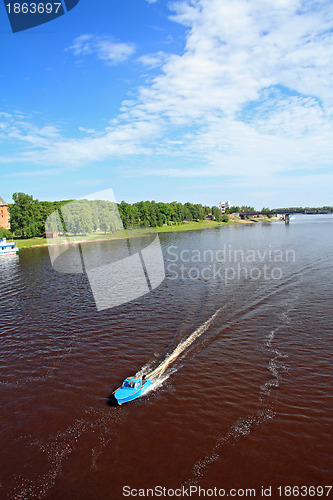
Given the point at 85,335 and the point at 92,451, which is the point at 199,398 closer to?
the point at 92,451

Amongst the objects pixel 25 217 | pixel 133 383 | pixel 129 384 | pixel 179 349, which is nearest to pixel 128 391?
pixel 129 384

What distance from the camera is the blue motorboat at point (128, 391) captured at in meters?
18.8

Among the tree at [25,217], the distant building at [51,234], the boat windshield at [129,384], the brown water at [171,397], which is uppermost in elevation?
the tree at [25,217]

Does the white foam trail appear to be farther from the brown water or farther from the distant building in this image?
the distant building

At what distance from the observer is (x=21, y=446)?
53.1 ft

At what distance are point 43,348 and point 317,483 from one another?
74.8 feet

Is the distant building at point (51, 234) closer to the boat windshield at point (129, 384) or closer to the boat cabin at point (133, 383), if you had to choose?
the boat windshield at point (129, 384)

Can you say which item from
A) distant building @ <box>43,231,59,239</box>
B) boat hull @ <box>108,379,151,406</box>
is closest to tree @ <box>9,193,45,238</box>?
distant building @ <box>43,231,59,239</box>

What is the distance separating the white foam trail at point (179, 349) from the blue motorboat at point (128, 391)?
2.06m

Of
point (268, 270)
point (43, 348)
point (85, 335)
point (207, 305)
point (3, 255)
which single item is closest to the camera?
point (43, 348)

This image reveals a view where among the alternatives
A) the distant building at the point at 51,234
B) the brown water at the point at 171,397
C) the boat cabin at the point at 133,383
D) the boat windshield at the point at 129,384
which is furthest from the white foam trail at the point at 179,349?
the distant building at the point at 51,234

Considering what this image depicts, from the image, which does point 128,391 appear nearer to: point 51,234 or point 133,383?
point 133,383

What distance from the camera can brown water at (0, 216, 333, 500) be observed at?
14.2 meters

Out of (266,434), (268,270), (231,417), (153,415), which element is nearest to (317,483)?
(266,434)
